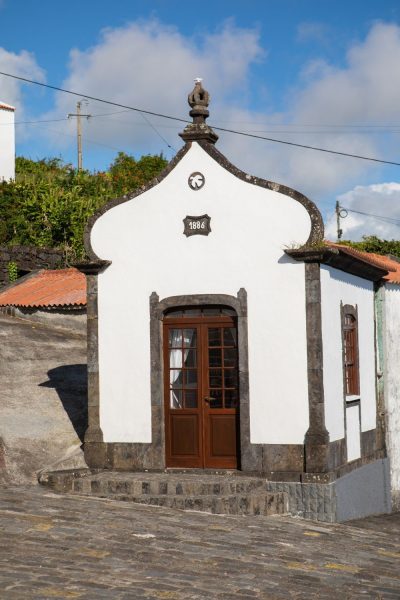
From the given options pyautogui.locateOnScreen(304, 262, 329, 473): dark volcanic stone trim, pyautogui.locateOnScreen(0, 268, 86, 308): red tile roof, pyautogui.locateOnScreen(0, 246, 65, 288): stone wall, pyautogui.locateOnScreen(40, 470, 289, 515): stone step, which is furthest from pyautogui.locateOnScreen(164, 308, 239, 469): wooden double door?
pyautogui.locateOnScreen(0, 246, 65, 288): stone wall

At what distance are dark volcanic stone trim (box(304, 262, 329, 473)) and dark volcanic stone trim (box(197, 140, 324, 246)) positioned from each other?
0.39 metres

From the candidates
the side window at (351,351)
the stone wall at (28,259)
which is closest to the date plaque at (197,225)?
the side window at (351,351)

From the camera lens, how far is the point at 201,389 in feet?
42.2

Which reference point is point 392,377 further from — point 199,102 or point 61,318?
point 61,318

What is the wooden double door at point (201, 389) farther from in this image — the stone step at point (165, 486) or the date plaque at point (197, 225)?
the date plaque at point (197, 225)

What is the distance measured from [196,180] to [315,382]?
3176 mm

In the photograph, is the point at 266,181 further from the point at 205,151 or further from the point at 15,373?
the point at 15,373

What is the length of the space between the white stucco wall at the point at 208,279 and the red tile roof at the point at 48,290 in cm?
944

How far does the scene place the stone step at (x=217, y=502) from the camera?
11.4 metres

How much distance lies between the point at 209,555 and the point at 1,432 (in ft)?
18.7

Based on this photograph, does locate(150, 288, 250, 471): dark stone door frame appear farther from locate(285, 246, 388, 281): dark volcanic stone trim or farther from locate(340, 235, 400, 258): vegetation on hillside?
locate(340, 235, 400, 258): vegetation on hillside

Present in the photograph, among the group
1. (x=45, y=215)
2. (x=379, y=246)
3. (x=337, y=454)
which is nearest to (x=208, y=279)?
(x=337, y=454)

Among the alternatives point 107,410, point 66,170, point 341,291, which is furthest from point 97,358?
point 66,170

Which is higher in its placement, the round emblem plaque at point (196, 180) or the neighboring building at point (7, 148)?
the neighboring building at point (7, 148)
